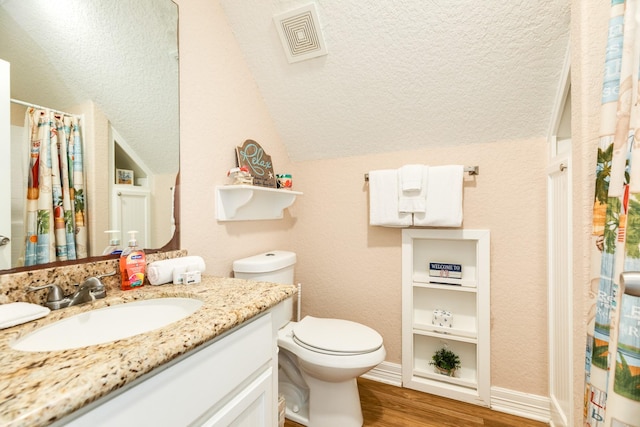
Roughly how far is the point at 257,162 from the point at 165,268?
0.82m

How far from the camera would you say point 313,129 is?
5.83 ft

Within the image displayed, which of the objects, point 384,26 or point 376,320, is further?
point 376,320

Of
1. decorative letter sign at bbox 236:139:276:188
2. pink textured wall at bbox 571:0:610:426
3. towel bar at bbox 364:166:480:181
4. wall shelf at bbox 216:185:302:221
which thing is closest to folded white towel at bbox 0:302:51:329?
wall shelf at bbox 216:185:302:221

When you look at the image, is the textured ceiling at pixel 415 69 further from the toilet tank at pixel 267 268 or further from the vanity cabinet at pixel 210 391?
the vanity cabinet at pixel 210 391

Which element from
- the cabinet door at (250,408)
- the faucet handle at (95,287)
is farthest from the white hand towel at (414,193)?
the faucet handle at (95,287)

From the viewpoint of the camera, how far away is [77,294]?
0.77 m

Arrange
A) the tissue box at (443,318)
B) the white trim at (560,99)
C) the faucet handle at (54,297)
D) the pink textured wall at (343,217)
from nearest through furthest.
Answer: the faucet handle at (54,297)
the white trim at (560,99)
the pink textured wall at (343,217)
the tissue box at (443,318)

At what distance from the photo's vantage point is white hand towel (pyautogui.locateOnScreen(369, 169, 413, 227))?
162 cm

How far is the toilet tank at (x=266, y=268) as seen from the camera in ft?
4.57

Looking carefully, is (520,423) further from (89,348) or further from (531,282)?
(89,348)

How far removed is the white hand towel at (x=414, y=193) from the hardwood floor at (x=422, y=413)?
1075 millimetres

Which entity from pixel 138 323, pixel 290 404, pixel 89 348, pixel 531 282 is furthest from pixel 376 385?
pixel 89 348

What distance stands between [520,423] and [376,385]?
29.1 inches

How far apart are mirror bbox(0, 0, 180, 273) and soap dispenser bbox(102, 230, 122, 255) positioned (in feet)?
0.06
